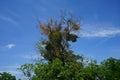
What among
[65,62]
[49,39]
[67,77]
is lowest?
[67,77]

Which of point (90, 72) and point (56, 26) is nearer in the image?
point (90, 72)

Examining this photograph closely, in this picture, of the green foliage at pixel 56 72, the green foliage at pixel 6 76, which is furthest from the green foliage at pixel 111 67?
the green foliage at pixel 6 76

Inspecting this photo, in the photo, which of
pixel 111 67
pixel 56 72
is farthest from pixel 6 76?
pixel 111 67

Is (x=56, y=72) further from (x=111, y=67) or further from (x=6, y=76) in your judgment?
(x=6, y=76)

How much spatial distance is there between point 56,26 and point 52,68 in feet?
31.7

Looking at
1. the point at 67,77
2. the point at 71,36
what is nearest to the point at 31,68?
the point at 67,77

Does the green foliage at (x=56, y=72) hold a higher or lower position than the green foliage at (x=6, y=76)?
lower

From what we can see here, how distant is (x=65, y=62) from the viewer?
1411 inches

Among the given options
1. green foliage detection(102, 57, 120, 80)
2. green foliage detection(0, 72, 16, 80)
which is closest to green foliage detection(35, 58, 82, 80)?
green foliage detection(102, 57, 120, 80)

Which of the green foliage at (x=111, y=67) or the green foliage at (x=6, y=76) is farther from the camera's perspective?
the green foliage at (x=6, y=76)

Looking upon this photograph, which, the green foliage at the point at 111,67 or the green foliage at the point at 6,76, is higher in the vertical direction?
the green foliage at the point at 6,76

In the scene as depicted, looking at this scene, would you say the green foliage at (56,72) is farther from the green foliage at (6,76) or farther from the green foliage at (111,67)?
the green foliage at (6,76)

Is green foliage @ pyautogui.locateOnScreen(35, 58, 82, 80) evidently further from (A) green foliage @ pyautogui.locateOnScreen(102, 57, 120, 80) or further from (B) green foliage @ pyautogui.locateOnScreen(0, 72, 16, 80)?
(B) green foliage @ pyautogui.locateOnScreen(0, 72, 16, 80)

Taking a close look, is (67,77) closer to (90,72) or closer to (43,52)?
(90,72)
